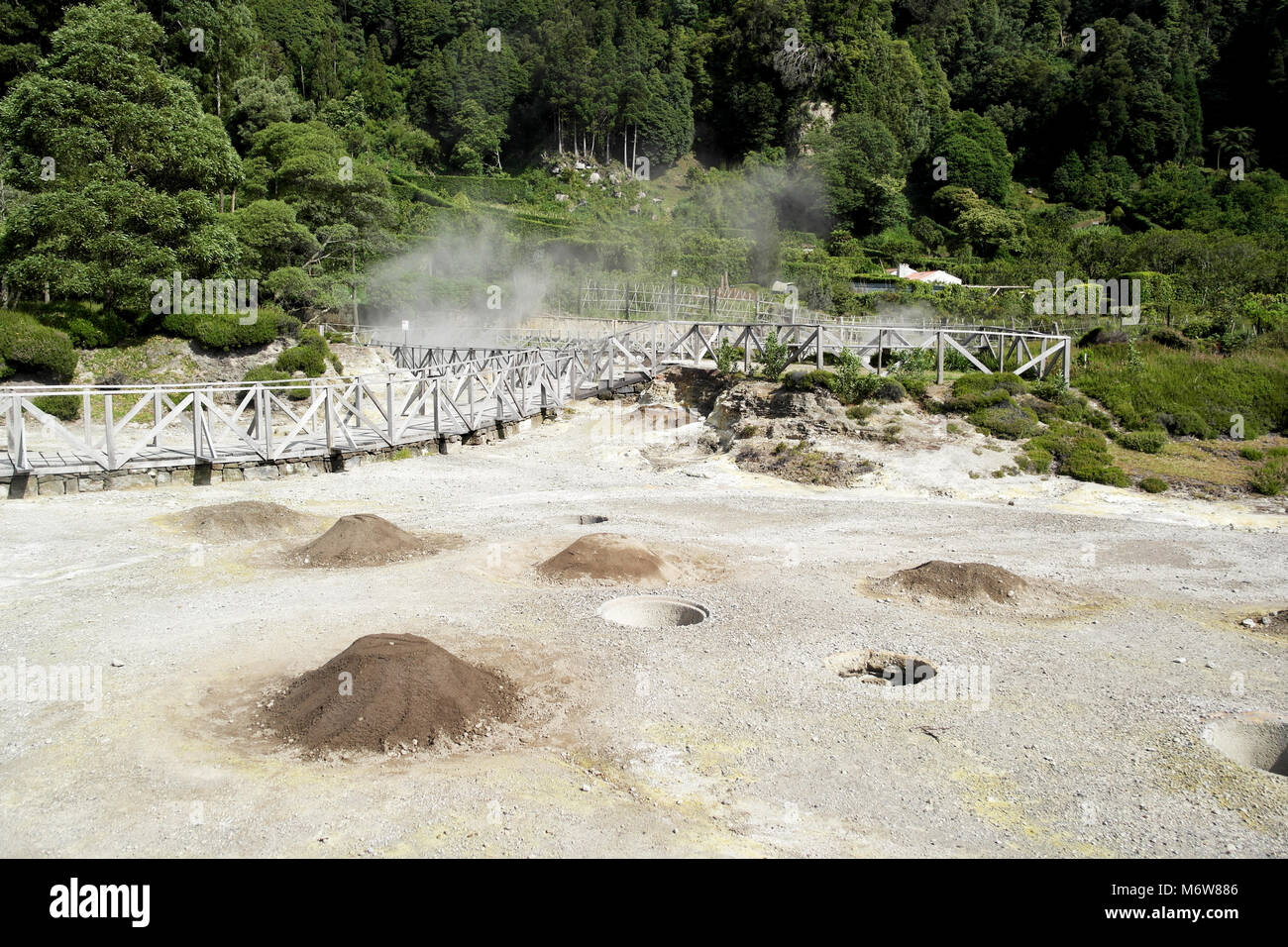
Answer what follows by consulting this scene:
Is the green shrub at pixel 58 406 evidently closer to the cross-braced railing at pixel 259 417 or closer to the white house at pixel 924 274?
the cross-braced railing at pixel 259 417

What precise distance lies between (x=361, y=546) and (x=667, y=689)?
622cm

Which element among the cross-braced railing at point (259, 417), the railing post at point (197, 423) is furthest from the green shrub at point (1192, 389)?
the railing post at point (197, 423)

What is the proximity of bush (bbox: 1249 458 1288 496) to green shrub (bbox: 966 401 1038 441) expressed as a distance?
464cm

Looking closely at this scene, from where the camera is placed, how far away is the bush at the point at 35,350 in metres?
24.9

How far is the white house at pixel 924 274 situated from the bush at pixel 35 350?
142ft

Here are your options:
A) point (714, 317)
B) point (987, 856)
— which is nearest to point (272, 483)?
point (987, 856)

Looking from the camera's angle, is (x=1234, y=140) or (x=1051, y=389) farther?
(x=1234, y=140)

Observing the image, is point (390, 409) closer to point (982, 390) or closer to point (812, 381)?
point (812, 381)

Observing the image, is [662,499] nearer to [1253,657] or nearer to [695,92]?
[1253,657]

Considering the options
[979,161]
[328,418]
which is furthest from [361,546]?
[979,161]

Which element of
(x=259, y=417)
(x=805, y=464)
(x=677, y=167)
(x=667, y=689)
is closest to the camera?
(x=667, y=689)

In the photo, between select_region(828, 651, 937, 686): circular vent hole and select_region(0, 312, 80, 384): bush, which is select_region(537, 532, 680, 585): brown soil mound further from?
select_region(0, 312, 80, 384): bush

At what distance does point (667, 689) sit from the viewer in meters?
8.98
